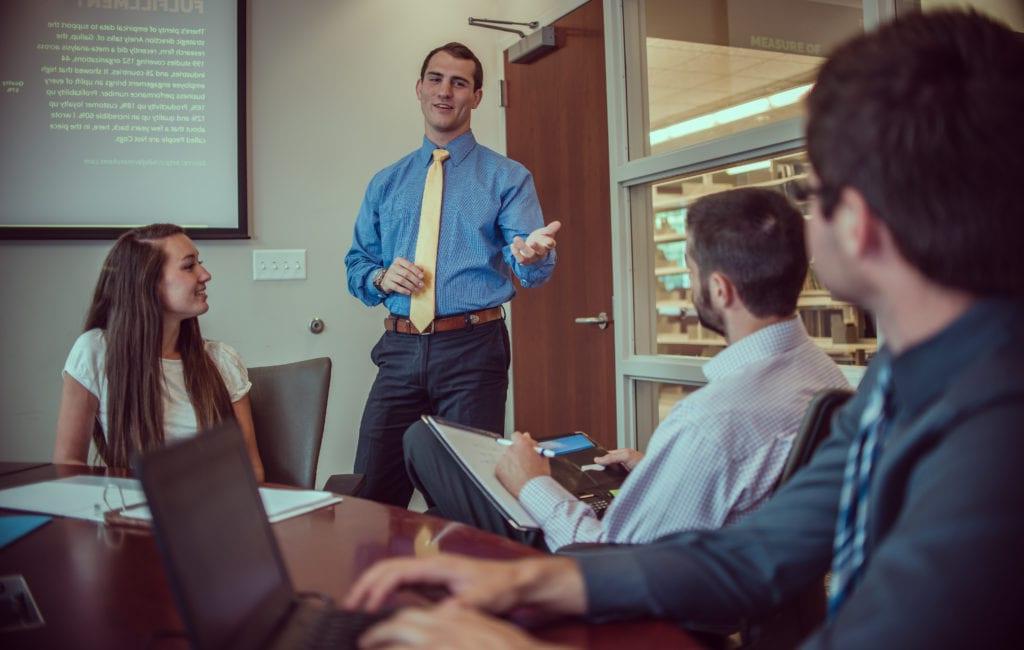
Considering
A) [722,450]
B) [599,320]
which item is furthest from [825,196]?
[599,320]

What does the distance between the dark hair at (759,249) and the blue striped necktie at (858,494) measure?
587mm

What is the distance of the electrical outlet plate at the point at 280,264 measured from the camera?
10.8 ft

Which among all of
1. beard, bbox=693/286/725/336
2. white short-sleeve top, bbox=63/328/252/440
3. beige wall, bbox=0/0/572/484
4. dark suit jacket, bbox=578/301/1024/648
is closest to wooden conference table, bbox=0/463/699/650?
dark suit jacket, bbox=578/301/1024/648

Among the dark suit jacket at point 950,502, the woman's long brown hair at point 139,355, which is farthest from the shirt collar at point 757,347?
the woman's long brown hair at point 139,355

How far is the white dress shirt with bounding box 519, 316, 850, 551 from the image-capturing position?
120cm

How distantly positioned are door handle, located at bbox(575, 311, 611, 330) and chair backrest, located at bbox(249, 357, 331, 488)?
4.17 feet

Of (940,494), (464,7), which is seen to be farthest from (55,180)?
(940,494)

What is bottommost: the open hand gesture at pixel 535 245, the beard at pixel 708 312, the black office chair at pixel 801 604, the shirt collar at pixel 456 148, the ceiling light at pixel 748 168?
the black office chair at pixel 801 604

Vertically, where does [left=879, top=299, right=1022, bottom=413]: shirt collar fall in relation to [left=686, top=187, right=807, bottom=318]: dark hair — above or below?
below

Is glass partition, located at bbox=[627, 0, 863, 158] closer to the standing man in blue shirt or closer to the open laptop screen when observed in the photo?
the standing man in blue shirt

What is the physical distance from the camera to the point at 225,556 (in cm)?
72

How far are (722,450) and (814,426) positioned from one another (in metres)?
0.18

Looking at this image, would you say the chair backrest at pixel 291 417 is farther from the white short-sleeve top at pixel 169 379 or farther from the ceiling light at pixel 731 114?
the ceiling light at pixel 731 114

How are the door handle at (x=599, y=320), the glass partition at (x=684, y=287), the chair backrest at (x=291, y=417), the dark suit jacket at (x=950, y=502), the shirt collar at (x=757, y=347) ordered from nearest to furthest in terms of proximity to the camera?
the dark suit jacket at (x=950, y=502) < the shirt collar at (x=757, y=347) < the chair backrest at (x=291, y=417) < the glass partition at (x=684, y=287) < the door handle at (x=599, y=320)
